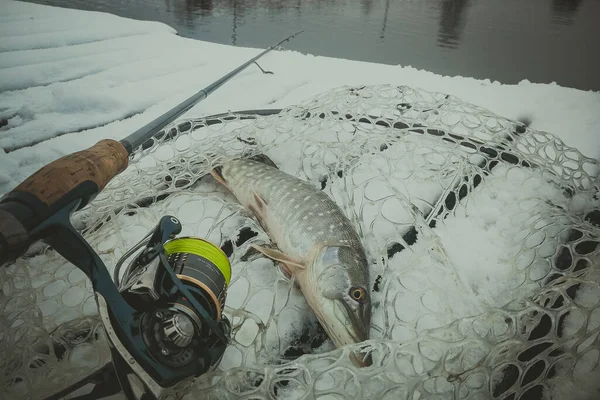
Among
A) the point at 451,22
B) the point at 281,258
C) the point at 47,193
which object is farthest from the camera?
the point at 451,22

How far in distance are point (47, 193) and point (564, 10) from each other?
926cm

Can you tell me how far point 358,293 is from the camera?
1.09 m

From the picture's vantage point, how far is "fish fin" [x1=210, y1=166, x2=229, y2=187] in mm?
1499

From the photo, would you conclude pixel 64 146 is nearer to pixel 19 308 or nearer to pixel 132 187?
pixel 132 187

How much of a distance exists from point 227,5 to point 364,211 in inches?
294

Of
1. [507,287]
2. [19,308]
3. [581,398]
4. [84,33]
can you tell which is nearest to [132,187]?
[19,308]

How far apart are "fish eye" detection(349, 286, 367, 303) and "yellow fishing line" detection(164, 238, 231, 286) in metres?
0.41

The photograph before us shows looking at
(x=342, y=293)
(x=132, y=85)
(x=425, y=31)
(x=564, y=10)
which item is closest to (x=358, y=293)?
(x=342, y=293)

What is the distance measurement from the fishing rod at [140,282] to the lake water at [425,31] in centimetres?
358

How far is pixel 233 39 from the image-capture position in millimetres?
4785

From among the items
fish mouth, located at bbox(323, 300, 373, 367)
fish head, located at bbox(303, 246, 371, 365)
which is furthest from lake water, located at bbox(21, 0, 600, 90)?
fish mouth, located at bbox(323, 300, 373, 367)

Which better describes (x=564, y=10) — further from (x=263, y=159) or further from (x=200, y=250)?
(x=200, y=250)

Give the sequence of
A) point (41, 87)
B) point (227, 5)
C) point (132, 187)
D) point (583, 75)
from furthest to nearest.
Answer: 1. point (227, 5)
2. point (583, 75)
3. point (41, 87)
4. point (132, 187)

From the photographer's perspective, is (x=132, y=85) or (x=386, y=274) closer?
(x=386, y=274)
